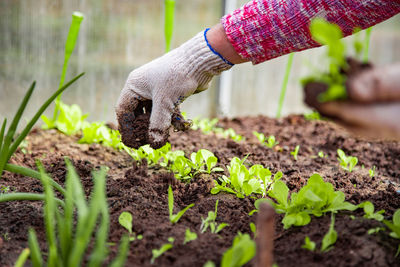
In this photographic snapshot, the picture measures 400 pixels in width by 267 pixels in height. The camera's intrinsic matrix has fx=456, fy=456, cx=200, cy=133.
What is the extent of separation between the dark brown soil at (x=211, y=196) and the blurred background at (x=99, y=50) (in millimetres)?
408

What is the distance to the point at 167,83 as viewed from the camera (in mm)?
1455

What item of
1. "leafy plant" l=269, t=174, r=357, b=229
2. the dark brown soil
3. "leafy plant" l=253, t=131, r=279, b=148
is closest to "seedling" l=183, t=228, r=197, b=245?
the dark brown soil

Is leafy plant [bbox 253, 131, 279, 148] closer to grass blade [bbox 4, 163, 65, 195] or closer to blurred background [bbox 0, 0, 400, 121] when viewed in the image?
blurred background [bbox 0, 0, 400, 121]

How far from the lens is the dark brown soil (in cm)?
104

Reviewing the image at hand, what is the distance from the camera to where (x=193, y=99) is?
131 inches

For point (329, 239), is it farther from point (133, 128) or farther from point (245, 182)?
point (133, 128)

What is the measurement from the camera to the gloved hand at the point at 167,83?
144 centimetres

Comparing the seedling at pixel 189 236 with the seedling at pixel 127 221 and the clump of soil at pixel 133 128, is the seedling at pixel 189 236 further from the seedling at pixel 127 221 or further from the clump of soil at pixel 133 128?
the clump of soil at pixel 133 128

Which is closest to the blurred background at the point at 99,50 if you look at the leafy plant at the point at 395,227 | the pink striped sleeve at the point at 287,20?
the pink striped sleeve at the point at 287,20

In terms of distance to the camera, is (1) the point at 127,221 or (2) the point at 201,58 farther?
(2) the point at 201,58

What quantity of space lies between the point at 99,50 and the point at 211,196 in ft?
5.33

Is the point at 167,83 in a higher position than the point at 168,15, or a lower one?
lower

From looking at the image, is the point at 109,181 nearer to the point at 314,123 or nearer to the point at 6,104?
the point at 6,104

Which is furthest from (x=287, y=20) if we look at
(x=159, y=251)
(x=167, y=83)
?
(x=159, y=251)
